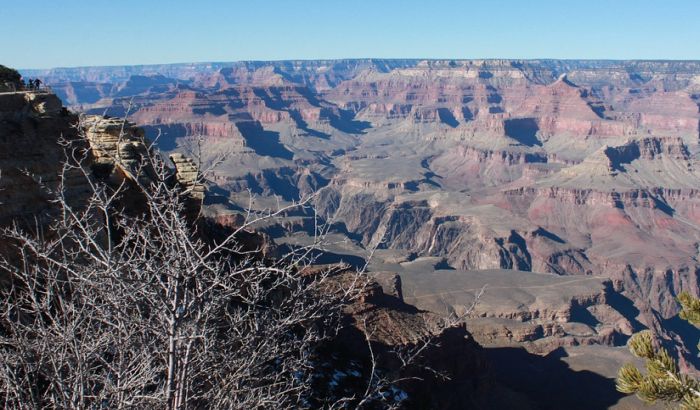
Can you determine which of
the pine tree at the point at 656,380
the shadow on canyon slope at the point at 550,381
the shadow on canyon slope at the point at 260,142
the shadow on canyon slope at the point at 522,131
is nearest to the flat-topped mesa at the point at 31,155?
the pine tree at the point at 656,380

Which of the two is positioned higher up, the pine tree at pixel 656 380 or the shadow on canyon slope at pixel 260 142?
the pine tree at pixel 656 380

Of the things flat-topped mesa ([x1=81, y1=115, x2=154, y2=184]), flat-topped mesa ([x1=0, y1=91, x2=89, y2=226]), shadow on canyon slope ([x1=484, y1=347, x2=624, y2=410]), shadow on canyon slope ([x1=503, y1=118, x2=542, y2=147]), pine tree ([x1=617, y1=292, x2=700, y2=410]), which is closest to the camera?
pine tree ([x1=617, y1=292, x2=700, y2=410])

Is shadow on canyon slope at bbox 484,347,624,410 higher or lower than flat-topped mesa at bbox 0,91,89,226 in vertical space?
lower

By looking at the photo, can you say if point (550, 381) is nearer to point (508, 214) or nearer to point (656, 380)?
point (656, 380)

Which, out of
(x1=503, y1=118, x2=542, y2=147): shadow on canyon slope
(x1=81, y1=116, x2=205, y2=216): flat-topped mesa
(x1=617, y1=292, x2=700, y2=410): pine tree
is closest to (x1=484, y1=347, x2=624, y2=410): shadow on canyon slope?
(x1=81, y1=116, x2=205, y2=216): flat-topped mesa

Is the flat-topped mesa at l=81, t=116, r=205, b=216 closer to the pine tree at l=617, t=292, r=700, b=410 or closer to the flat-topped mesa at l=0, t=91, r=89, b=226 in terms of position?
A: the flat-topped mesa at l=0, t=91, r=89, b=226

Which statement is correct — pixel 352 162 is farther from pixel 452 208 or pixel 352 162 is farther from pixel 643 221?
pixel 643 221

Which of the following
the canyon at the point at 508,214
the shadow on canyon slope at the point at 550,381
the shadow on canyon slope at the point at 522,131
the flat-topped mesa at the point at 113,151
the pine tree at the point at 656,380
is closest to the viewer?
the pine tree at the point at 656,380

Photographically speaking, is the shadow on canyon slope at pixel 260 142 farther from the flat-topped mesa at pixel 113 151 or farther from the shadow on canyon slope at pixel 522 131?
the flat-topped mesa at pixel 113 151

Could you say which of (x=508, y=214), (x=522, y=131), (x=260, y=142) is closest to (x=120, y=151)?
(x=508, y=214)

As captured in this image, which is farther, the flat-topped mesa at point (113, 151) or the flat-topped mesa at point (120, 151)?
the flat-topped mesa at point (113, 151)

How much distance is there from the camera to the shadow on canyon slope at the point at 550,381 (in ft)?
111

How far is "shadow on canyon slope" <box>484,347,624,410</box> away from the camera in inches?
1337

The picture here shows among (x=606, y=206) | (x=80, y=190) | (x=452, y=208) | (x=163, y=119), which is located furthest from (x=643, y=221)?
(x=163, y=119)
